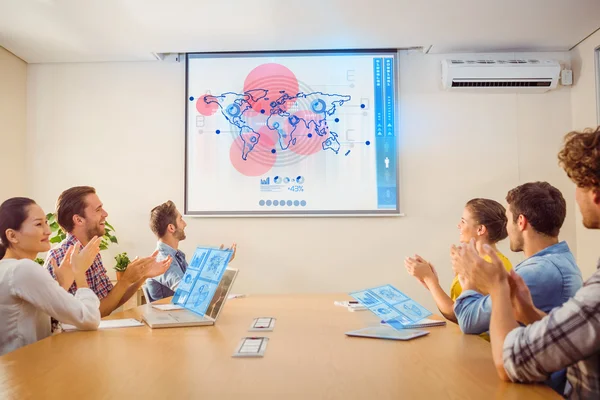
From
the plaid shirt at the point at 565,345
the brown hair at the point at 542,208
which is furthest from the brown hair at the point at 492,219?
the plaid shirt at the point at 565,345

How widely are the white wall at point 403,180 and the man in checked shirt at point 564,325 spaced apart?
2820mm

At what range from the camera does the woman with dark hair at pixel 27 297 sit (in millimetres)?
1689

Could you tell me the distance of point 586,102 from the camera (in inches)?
159

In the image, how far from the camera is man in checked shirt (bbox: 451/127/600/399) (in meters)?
1.03

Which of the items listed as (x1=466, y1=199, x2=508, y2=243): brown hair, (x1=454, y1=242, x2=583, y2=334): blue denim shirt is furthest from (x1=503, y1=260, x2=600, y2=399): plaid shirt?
(x1=466, y1=199, x2=508, y2=243): brown hair

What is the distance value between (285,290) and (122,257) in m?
1.31

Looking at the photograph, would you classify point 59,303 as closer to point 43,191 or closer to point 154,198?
point 154,198

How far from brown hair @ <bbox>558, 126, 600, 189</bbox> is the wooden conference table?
49 centimetres

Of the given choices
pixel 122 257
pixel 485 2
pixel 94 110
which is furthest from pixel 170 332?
pixel 94 110

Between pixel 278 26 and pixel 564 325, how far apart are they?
3.16 m

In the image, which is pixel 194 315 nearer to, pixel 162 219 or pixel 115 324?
pixel 115 324

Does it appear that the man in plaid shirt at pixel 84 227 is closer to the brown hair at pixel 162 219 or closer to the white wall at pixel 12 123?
the brown hair at pixel 162 219

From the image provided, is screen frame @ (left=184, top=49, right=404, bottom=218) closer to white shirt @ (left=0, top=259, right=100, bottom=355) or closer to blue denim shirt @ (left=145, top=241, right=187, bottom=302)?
blue denim shirt @ (left=145, top=241, right=187, bottom=302)

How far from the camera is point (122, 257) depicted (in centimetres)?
403
